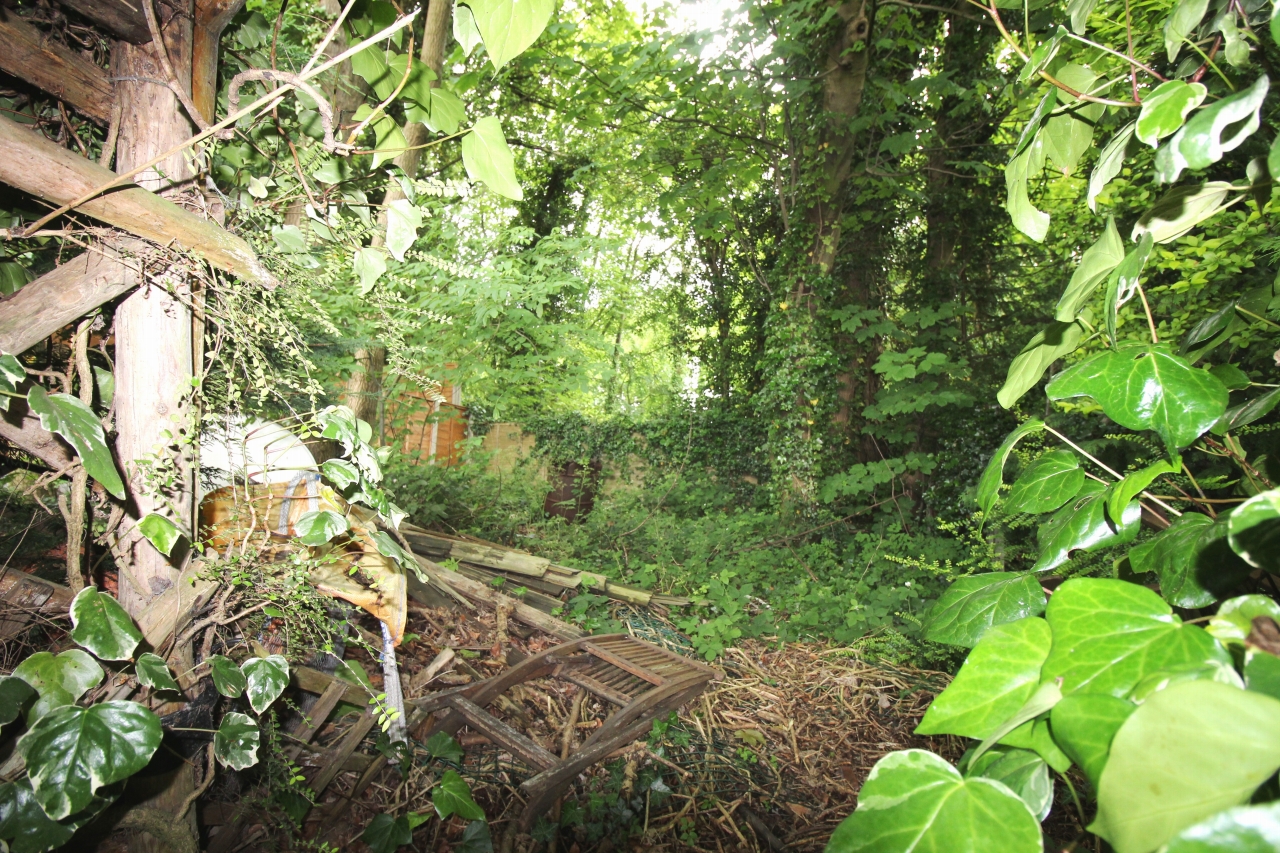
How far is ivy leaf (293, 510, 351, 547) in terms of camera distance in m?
1.06

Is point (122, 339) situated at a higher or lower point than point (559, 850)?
higher

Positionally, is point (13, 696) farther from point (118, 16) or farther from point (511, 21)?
point (511, 21)

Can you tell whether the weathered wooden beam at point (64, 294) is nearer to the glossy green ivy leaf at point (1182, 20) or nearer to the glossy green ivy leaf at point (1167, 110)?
the glossy green ivy leaf at point (1167, 110)

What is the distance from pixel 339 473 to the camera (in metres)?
1.06

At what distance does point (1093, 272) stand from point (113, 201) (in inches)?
58.4

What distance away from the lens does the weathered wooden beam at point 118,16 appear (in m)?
0.90

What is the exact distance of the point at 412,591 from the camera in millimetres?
3781

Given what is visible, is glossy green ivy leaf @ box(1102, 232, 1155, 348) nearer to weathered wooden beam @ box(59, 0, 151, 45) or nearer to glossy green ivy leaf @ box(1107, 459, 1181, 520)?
glossy green ivy leaf @ box(1107, 459, 1181, 520)

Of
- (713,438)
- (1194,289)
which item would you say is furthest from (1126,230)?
(713,438)

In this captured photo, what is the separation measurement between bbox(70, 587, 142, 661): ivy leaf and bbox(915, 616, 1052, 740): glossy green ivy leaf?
1155 mm

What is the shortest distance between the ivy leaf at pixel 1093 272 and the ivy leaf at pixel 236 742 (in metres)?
1.60

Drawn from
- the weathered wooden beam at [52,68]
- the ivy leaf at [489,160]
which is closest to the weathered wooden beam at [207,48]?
the weathered wooden beam at [52,68]

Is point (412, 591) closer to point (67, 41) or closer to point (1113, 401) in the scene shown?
point (67, 41)

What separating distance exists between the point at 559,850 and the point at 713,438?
7077mm
